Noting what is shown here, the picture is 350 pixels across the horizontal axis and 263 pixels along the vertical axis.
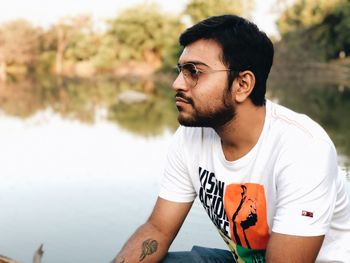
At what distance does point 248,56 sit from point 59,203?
2988 millimetres

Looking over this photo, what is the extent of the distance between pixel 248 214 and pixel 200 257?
0.42 meters

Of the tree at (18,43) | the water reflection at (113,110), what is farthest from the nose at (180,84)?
the tree at (18,43)

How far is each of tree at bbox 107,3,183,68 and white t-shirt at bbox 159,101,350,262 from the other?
3108 centimetres

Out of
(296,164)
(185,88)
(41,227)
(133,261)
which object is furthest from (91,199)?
(296,164)

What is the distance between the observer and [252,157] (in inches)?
63.3

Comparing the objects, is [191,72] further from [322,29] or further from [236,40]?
[322,29]

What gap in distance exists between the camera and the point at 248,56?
1.64m

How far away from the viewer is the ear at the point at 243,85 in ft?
5.43

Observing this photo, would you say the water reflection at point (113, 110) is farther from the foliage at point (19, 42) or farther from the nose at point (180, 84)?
the foliage at point (19, 42)

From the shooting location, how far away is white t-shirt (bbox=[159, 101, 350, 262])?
4.67 feet

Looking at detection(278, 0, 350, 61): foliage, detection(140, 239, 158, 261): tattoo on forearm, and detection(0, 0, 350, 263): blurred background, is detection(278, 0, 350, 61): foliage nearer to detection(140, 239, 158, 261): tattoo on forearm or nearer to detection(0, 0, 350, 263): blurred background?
detection(0, 0, 350, 263): blurred background

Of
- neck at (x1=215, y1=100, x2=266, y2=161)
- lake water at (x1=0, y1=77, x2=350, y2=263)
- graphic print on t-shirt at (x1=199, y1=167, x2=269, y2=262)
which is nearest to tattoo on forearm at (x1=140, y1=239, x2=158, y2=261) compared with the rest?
graphic print on t-shirt at (x1=199, y1=167, x2=269, y2=262)

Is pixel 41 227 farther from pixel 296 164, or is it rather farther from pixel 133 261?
pixel 296 164

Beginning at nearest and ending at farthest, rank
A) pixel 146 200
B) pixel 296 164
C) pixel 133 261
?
1. pixel 296 164
2. pixel 133 261
3. pixel 146 200
